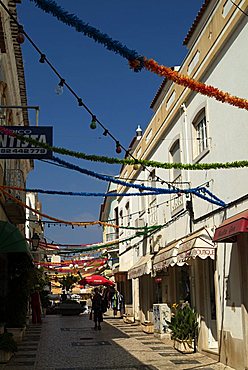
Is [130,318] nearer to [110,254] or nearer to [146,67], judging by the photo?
[110,254]

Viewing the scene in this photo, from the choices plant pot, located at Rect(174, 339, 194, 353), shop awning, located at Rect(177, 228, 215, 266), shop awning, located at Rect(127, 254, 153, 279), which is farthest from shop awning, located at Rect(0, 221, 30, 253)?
shop awning, located at Rect(127, 254, 153, 279)

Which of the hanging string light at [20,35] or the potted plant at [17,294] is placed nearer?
the hanging string light at [20,35]

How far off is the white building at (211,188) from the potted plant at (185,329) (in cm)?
24

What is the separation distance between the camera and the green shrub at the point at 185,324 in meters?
14.3

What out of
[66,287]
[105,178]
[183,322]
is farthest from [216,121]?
[66,287]

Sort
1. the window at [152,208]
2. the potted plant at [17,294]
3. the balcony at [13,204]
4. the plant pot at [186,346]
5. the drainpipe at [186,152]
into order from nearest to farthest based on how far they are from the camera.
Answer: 1. the plant pot at [186,346]
2. the drainpipe at [186,152]
3. the balcony at [13,204]
4. the potted plant at [17,294]
5. the window at [152,208]

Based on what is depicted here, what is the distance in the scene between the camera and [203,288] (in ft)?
47.4

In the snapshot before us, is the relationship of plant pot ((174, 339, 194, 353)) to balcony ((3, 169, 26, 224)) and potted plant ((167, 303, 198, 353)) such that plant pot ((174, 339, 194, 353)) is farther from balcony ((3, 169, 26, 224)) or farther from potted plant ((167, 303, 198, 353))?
balcony ((3, 169, 26, 224))

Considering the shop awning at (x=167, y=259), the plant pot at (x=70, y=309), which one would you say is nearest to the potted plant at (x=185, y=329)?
the shop awning at (x=167, y=259)

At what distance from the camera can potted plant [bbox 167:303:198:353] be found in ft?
46.7

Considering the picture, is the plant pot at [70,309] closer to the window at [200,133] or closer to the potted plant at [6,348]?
the potted plant at [6,348]

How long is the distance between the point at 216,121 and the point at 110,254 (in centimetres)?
2658

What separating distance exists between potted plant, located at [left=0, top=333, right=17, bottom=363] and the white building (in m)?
4.70

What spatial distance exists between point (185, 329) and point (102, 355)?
227cm
